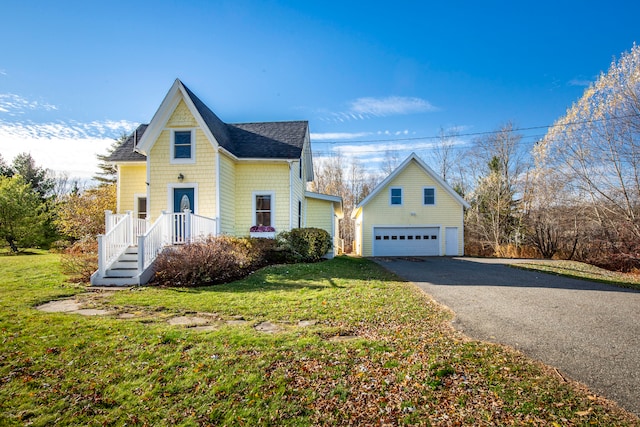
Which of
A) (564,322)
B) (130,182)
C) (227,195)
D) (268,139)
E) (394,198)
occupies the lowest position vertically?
(564,322)

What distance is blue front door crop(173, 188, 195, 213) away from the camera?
45.9 feet

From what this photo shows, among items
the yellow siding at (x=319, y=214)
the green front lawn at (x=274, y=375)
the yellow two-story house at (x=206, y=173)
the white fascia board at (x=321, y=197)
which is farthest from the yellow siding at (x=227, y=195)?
the green front lawn at (x=274, y=375)

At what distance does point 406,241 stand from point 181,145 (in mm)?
15478

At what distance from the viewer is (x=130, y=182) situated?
15719mm

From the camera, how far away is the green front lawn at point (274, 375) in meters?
3.10

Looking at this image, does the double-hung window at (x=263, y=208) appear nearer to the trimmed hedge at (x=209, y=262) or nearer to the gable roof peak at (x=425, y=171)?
the trimmed hedge at (x=209, y=262)

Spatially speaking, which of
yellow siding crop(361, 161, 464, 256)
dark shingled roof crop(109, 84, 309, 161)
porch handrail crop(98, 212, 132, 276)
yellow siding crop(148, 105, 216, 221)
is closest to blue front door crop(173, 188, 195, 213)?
yellow siding crop(148, 105, 216, 221)

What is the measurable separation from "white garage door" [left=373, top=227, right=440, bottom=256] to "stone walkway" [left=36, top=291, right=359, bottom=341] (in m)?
17.8

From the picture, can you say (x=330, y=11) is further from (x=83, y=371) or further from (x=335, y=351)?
(x=83, y=371)

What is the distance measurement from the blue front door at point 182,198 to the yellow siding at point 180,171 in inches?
9.6

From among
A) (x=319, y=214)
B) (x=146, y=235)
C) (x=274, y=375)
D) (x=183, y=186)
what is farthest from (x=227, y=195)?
(x=274, y=375)

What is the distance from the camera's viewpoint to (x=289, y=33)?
40.3 feet

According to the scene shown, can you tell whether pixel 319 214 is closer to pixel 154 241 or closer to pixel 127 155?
pixel 127 155

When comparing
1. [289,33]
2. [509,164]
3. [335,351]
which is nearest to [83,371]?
[335,351]
